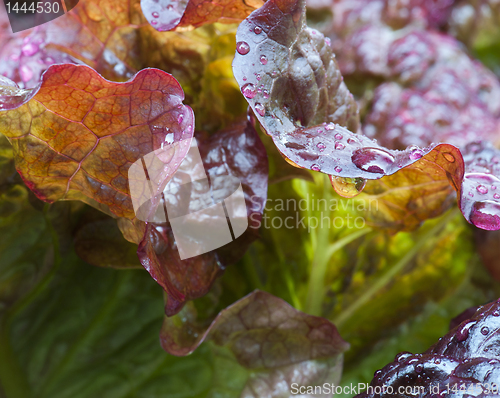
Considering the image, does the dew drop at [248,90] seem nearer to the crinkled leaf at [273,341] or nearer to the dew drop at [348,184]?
the dew drop at [348,184]

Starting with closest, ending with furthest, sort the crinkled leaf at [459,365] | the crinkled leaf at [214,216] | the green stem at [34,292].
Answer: the crinkled leaf at [459,365] < the crinkled leaf at [214,216] < the green stem at [34,292]

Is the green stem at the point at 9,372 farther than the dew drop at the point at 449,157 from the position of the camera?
Yes

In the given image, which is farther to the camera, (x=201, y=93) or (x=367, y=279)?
(x=367, y=279)

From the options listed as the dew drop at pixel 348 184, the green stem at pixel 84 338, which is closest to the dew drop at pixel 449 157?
the dew drop at pixel 348 184

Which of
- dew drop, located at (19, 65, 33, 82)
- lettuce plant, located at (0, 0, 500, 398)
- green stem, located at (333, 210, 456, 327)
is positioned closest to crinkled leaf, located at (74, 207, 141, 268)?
lettuce plant, located at (0, 0, 500, 398)

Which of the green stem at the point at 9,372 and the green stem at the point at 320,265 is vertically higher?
the green stem at the point at 320,265

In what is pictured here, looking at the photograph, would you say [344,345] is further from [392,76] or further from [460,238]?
[392,76]

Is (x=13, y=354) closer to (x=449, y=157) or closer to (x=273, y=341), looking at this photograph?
(x=273, y=341)

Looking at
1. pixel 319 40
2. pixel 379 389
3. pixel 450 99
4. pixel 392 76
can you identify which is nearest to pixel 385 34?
pixel 392 76
